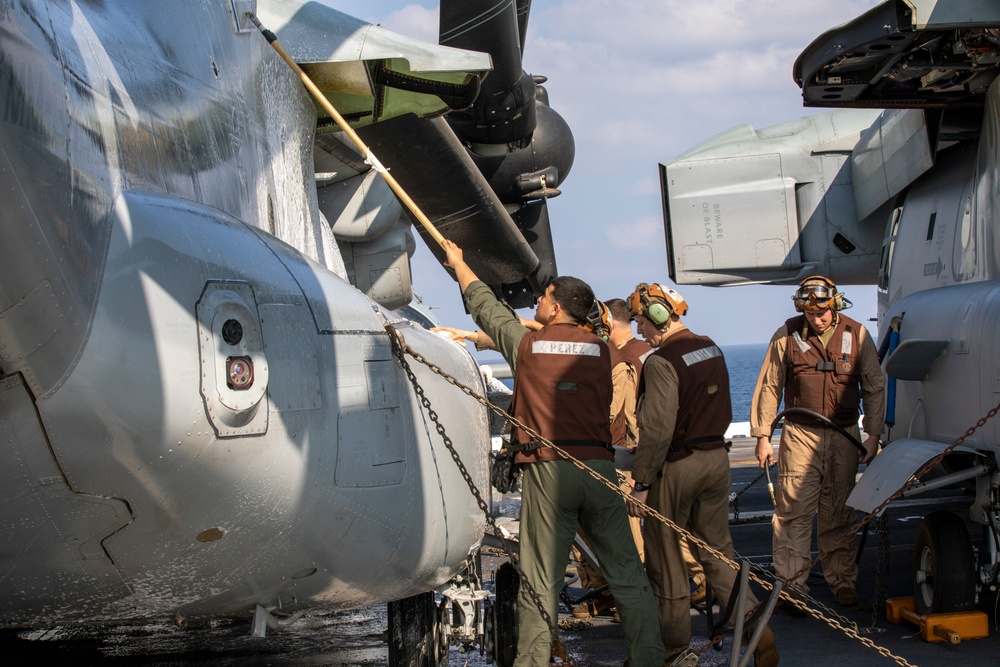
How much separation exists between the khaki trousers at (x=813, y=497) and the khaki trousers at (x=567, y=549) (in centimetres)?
200

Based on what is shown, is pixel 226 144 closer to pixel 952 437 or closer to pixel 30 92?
pixel 30 92

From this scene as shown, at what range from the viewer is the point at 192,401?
115 inches

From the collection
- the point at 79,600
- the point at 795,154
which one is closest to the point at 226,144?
the point at 79,600

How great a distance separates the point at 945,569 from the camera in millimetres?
5609

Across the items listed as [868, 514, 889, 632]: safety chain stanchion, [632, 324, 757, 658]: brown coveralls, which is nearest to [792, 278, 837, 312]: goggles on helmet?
[868, 514, 889, 632]: safety chain stanchion

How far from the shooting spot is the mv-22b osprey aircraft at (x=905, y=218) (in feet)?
18.5

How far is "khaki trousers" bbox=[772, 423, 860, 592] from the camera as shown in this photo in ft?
20.4

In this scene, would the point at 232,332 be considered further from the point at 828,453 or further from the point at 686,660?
the point at 828,453

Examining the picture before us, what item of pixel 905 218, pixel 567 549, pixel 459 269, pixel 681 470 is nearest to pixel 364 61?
pixel 459 269

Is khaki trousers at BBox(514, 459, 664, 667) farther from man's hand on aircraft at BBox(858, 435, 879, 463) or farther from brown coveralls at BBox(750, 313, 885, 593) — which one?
man's hand on aircraft at BBox(858, 435, 879, 463)

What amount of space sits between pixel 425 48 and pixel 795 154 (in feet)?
15.7

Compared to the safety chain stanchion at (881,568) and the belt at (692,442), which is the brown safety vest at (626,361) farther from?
the safety chain stanchion at (881,568)

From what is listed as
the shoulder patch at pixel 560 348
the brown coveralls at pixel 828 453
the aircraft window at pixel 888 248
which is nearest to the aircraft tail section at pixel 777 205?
the aircraft window at pixel 888 248

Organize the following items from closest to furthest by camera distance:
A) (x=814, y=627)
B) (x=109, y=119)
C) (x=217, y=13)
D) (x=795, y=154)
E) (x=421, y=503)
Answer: (x=109, y=119) → (x=421, y=503) → (x=217, y=13) → (x=814, y=627) → (x=795, y=154)
